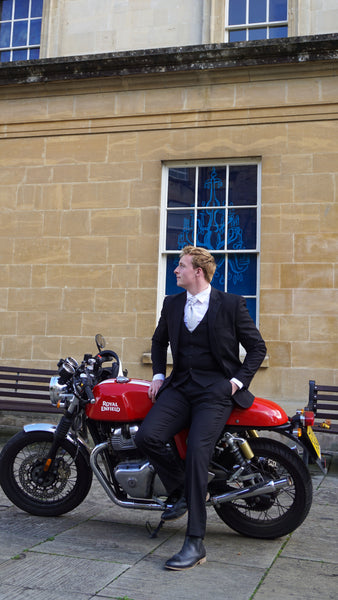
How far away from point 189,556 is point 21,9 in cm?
932

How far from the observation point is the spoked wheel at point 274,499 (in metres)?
4.35

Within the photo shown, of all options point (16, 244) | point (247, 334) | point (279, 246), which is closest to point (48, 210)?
point (16, 244)

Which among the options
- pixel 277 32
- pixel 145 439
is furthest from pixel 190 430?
pixel 277 32

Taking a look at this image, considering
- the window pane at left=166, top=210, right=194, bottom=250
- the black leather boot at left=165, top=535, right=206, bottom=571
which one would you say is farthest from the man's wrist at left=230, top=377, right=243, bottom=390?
the window pane at left=166, top=210, right=194, bottom=250

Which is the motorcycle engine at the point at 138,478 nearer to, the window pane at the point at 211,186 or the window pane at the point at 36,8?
the window pane at the point at 211,186

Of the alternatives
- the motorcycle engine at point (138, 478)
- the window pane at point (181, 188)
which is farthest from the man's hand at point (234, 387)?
the window pane at point (181, 188)

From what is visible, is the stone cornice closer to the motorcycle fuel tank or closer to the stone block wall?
the stone block wall

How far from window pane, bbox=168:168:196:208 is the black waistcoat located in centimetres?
472

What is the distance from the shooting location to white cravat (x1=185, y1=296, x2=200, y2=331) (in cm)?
455

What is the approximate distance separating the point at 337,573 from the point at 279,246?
5143mm

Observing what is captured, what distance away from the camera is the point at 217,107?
8.83m

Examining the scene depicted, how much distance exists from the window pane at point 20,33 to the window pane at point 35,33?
11cm

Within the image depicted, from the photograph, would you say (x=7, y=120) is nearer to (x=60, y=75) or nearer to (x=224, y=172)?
(x=60, y=75)

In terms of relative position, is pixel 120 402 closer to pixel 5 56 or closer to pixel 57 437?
pixel 57 437
